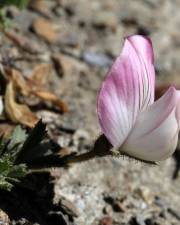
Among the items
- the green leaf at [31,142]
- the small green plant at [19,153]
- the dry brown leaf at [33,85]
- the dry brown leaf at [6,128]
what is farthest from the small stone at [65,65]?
the green leaf at [31,142]

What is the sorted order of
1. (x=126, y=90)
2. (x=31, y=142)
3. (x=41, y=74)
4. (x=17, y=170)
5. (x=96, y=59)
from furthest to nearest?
(x=96, y=59), (x=41, y=74), (x=31, y=142), (x=17, y=170), (x=126, y=90)

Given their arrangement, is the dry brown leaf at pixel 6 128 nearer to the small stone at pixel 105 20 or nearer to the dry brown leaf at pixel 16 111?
the dry brown leaf at pixel 16 111

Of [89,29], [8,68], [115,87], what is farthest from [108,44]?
[115,87]

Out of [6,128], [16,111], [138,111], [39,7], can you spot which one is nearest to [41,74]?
[16,111]

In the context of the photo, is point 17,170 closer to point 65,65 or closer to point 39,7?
point 65,65

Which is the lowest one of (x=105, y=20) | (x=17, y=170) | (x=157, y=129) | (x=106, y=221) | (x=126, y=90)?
(x=106, y=221)

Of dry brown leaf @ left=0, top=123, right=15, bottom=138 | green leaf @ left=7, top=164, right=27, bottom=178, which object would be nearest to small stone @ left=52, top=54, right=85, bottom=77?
dry brown leaf @ left=0, top=123, right=15, bottom=138

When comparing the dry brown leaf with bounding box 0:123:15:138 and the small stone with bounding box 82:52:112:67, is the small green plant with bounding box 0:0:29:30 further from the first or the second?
the small stone with bounding box 82:52:112:67
